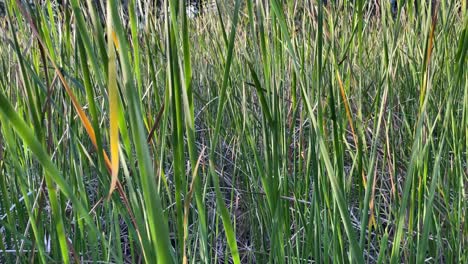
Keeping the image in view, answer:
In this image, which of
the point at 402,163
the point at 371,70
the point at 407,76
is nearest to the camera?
the point at 402,163

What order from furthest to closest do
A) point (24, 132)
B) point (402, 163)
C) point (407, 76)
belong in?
point (407, 76), point (402, 163), point (24, 132)

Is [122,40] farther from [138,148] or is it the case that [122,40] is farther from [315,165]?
[315,165]

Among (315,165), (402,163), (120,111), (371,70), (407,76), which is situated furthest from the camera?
(371,70)

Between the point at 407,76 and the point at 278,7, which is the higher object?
the point at 278,7

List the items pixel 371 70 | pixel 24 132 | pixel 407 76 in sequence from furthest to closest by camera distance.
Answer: pixel 371 70, pixel 407 76, pixel 24 132

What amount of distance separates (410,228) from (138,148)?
0.43 m

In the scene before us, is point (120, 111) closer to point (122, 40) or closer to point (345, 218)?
point (122, 40)

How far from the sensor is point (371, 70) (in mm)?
1768

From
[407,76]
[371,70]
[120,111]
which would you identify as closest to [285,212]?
[120,111]

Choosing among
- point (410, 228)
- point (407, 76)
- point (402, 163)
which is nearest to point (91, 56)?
point (410, 228)

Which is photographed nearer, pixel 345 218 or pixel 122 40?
pixel 122 40

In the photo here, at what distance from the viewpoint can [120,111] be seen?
390 millimetres

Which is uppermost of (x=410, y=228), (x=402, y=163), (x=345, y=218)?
(x=345, y=218)

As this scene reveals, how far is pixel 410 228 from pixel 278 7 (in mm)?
311
